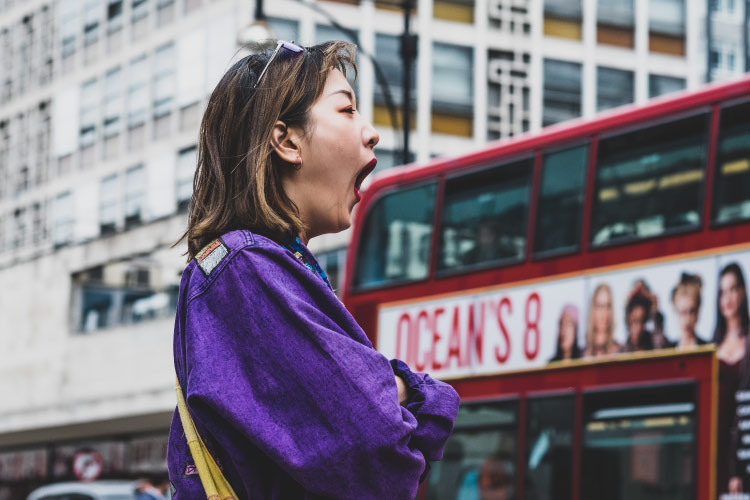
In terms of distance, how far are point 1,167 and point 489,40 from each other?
15.6 meters

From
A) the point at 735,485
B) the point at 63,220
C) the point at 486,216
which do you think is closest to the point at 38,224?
the point at 63,220

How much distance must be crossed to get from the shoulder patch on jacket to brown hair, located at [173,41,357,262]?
55mm

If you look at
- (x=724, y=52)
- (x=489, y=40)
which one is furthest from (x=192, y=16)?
(x=724, y=52)

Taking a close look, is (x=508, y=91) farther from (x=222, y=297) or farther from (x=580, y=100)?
(x=222, y=297)

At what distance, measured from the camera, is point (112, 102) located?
3712 centimetres

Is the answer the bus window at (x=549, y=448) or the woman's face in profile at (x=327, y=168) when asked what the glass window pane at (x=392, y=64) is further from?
the woman's face in profile at (x=327, y=168)

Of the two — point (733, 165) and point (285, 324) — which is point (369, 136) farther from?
point (733, 165)

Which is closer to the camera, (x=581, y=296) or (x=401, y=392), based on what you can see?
(x=401, y=392)

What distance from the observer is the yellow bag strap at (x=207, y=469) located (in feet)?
6.03

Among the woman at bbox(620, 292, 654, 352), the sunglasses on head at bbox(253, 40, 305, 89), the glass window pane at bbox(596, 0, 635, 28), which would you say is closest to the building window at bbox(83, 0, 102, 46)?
the glass window pane at bbox(596, 0, 635, 28)

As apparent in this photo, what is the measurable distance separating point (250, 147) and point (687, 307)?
25.1 ft

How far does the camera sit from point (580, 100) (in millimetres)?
34312

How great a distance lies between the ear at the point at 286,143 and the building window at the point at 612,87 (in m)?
33.0

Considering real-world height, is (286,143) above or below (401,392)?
above
